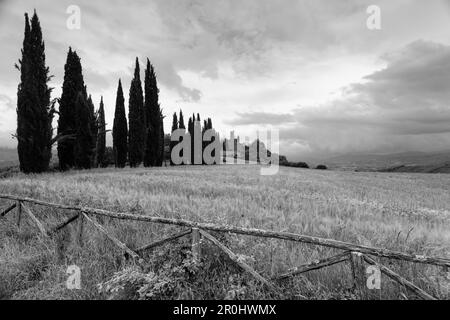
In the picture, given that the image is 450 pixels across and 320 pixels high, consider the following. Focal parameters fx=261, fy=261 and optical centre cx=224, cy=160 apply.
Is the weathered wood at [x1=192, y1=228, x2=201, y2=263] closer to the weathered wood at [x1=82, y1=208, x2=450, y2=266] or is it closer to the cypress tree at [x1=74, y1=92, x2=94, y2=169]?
the weathered wood at [x1=82, y1=208, x2=450, y2=266]

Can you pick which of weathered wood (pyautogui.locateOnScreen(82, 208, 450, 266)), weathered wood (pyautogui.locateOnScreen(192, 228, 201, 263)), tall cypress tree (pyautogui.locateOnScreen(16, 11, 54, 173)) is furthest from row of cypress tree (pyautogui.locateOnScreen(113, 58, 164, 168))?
weathered wood (pyautogui.locateOnScreen(192, 228, 201, 263))

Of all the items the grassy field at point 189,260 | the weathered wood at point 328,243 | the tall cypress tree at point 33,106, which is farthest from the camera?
the tall cypress tree at point 33,106

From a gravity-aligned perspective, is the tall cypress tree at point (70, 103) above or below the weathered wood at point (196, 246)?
above

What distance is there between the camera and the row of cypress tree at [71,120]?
20.0 meters

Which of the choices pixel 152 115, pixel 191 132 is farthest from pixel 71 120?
pixel 191 132

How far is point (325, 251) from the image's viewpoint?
17.1 feet

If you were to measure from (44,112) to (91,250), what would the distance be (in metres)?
19.8

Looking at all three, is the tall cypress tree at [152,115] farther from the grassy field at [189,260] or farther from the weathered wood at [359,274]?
the weathered wood at [359,274]

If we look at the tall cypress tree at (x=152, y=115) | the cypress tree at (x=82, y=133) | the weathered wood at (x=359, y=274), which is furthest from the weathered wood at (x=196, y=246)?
the tall cypress tree at (x=152, y=115)

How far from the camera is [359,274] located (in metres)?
3.58

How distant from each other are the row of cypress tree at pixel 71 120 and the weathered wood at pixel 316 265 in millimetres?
22370

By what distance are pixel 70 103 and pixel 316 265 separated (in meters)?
28.7

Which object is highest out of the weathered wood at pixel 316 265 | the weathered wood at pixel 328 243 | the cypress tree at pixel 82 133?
the cypress tree at pixel 82 133
